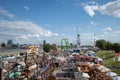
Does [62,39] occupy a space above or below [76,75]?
above

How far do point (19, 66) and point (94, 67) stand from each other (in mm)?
15738

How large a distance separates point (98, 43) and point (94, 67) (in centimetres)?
9044

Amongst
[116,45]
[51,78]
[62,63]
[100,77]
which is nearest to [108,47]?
[116,45]

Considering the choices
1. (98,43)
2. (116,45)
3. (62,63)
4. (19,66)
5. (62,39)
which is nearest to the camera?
(19,66)

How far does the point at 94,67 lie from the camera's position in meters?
33.8

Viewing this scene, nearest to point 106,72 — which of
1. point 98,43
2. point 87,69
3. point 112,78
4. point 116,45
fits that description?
point 112,78

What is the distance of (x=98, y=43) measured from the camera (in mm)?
122375

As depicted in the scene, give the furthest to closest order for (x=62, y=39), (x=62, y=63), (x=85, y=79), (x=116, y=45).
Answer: (x=116, y=45), (x=62, y=39), (x=62, y=63), (x=85, y=79)

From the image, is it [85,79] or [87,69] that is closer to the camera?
[85,79]

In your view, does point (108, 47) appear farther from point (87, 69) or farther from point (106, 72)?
point (106, 72)

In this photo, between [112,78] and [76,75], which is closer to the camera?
[112,78]

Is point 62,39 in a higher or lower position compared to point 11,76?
higher

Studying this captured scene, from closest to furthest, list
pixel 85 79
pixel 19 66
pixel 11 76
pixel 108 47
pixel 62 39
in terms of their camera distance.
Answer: pixel 85 79 → pixel 11 76 → pixel 19 66 → pixel 62 39 → pixel 108 47

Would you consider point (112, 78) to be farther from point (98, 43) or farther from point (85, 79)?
point (98, 43)
